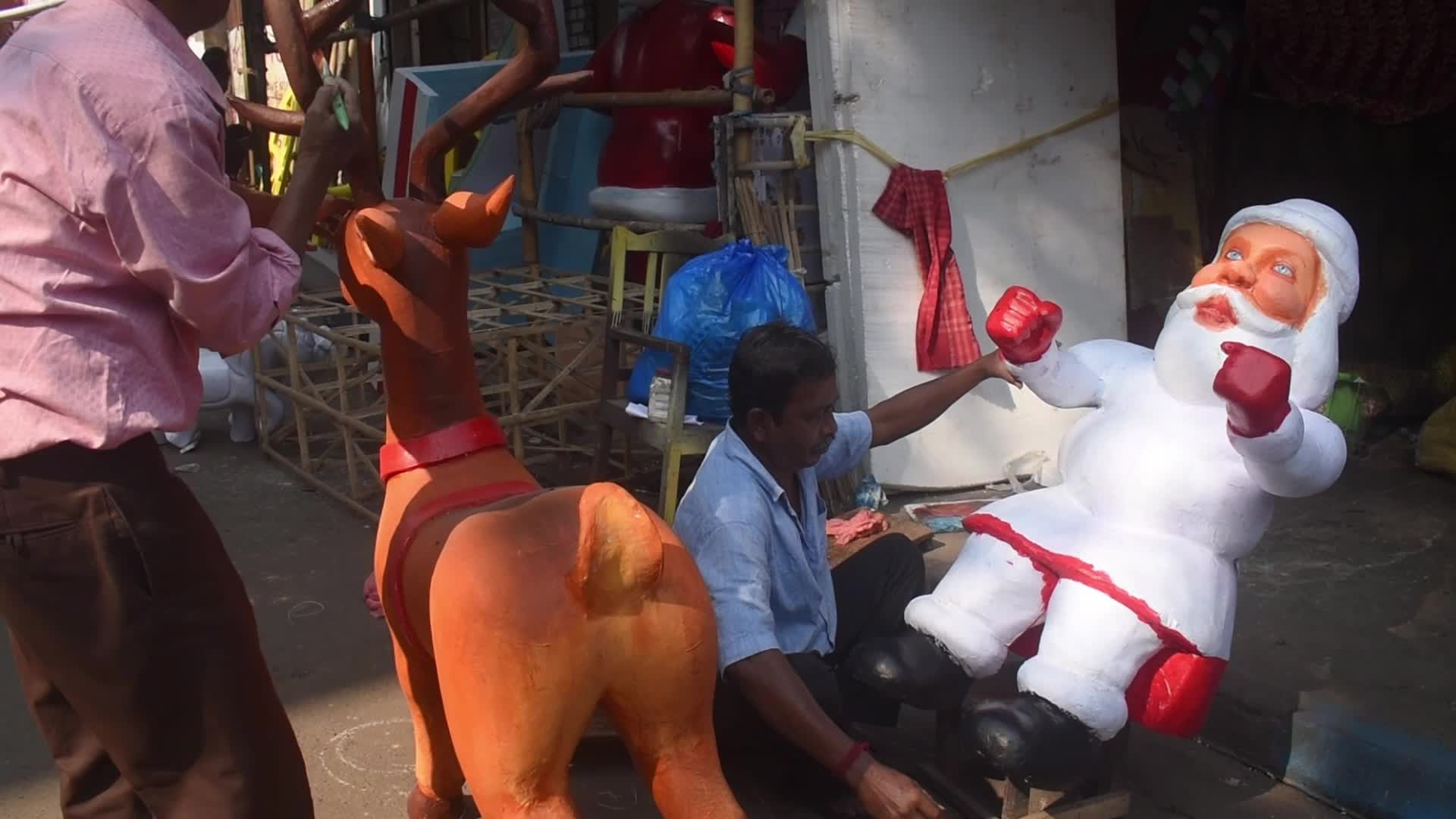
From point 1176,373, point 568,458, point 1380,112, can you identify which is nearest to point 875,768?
point 1176,373

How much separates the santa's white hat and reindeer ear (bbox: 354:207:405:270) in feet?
5.18

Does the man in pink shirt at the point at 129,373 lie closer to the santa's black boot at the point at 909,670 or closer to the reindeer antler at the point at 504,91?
the reindeer antler at the point at 504,91

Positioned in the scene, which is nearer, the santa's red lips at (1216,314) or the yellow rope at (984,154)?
the santa's red lips at (1216,314)

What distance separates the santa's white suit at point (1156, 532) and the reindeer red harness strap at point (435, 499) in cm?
89

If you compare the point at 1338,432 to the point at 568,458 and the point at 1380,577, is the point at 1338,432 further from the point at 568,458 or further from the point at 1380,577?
the point at 568,458

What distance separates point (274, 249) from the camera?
1.76 metres

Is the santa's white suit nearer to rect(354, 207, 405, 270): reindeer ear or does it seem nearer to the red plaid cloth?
rect(354, 207, 405, 270): reindeer ear

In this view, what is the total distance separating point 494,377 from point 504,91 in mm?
3344

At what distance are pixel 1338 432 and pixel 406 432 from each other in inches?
64.2

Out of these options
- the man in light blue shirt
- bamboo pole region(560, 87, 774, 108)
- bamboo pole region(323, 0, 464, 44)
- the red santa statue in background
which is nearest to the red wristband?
the man in light blue shirt

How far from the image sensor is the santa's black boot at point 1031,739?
7.36ft

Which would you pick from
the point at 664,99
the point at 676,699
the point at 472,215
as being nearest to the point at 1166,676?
the point at 676,699

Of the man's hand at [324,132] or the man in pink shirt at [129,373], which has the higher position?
the man's hand at [324,132]

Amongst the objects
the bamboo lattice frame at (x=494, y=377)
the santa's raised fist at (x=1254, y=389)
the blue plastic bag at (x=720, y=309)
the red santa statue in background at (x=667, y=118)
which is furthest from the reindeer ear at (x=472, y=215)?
the red santa statue in background at (x=667, y=118)
